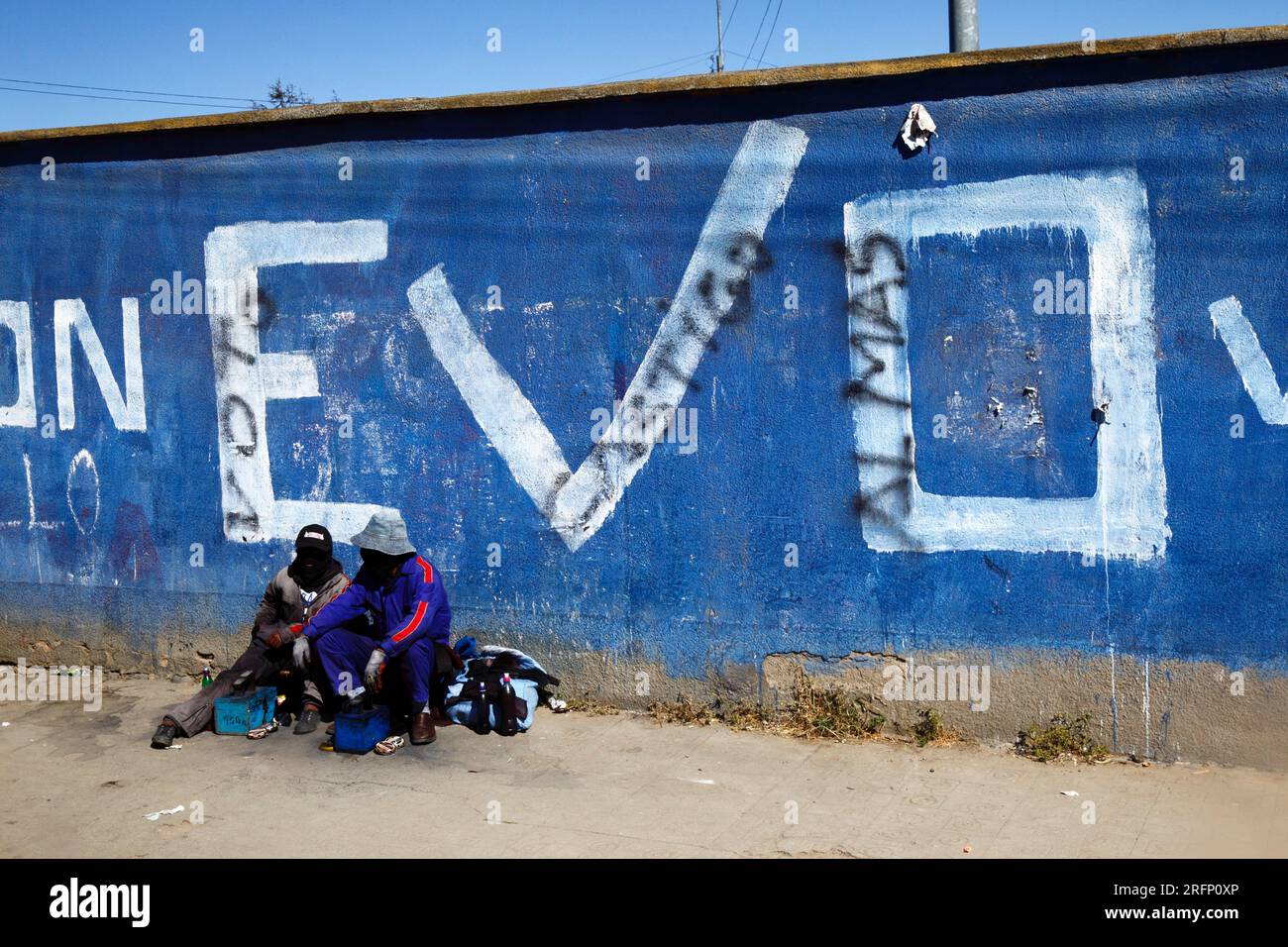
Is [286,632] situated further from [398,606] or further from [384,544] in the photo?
[384,544]

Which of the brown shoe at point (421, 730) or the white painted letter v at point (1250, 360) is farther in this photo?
the brown shoe at point (421, 730)

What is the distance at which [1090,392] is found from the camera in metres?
5.67

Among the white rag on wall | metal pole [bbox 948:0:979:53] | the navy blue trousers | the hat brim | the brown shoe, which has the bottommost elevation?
the brown shoe

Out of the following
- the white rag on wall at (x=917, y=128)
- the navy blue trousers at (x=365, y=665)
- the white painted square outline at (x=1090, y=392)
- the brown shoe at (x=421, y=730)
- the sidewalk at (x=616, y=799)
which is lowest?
the sidewalk at (x=616, y=799)

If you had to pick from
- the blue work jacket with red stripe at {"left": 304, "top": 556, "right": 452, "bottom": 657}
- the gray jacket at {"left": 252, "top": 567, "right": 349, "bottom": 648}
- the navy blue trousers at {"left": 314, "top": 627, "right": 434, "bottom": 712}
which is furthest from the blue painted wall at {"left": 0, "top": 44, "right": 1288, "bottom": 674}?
the navy blue trousers at {"left": 314, "top": 627, "right": 434, "bottom": 712}

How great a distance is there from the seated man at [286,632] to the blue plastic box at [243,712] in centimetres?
11

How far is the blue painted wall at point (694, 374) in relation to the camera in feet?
18.0

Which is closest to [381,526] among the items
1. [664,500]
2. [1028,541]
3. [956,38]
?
[664,500]

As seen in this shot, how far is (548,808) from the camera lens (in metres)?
5.40

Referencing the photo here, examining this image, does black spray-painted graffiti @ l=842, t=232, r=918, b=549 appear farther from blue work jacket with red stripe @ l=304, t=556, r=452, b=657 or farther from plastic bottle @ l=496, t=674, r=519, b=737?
blue work jacket with red stripe @ l=304, t=556, r=452, b=657

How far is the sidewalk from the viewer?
4.93 m

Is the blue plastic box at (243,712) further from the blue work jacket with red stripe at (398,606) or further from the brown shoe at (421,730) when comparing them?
the brown shoe at (421,730)

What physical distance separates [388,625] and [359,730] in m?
0.57

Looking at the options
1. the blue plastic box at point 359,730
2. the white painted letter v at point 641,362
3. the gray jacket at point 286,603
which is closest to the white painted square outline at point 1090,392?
the white painted letter v at point 641,362
